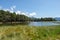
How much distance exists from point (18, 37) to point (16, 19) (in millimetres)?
84617

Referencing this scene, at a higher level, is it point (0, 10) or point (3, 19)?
point (0, 10)

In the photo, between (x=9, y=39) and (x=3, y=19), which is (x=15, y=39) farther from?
(x=3, y=19)

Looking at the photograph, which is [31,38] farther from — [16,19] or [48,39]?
[16,19]

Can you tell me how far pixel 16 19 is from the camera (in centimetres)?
9269

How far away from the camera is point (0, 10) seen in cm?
8962

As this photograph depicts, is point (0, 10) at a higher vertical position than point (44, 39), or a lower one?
higher

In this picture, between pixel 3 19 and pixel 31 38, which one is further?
pixel 3 19

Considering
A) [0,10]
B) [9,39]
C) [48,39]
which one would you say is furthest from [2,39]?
[0,10]

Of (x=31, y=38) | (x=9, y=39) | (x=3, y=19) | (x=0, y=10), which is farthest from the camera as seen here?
(x=0, y=10)

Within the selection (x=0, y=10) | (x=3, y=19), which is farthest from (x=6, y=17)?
(x=0, y=10)

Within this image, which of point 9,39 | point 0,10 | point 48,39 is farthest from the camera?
point 0,10

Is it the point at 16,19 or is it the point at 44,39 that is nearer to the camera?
the point at 44,39

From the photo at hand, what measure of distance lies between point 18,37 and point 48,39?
217 cm

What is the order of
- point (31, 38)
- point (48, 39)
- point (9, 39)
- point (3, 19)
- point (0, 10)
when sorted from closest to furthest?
1. point (9, 39)
2. point (31, 38)
3. point (48, 39)
4. point (3, 19)
5. point (0, 10)
